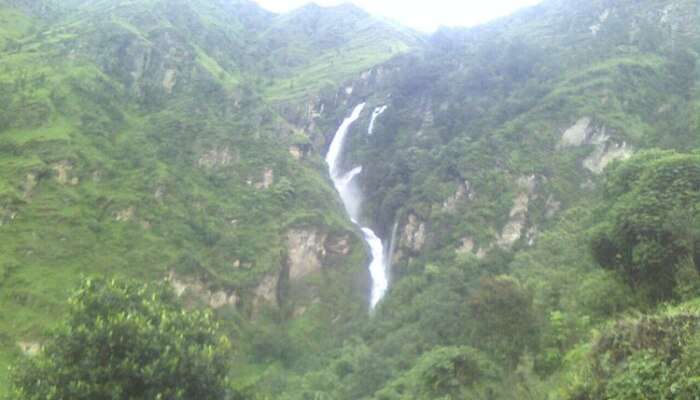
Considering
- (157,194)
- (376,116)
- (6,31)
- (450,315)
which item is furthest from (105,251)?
(6,31)

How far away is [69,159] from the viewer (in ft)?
180

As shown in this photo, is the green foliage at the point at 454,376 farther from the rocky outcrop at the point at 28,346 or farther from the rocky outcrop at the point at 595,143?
the rocky outcrop at the point at 595,143

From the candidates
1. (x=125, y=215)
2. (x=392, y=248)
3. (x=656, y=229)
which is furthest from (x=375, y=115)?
(x=656, y=229)

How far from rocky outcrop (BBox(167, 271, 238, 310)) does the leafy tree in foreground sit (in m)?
33.6

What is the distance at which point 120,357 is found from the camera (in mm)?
16484

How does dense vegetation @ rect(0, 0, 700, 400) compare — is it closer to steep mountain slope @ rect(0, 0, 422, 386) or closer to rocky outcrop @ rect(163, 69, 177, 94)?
steep mountain slope @ rect(0, 0, 422, 386)

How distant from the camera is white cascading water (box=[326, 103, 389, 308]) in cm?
5922

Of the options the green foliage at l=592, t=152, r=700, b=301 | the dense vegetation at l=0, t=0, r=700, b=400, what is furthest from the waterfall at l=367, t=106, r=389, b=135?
the green foliage at l=592, t=152, r=700, b=301

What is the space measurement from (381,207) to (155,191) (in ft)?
82.8

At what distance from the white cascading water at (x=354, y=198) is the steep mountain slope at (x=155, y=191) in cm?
176

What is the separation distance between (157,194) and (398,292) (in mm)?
26258

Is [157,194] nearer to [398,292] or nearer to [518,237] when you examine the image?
[398,292]

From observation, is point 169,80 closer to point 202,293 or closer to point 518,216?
point 202,293

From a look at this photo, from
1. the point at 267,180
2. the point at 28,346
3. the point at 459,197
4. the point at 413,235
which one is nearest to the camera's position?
the point at 28,346
